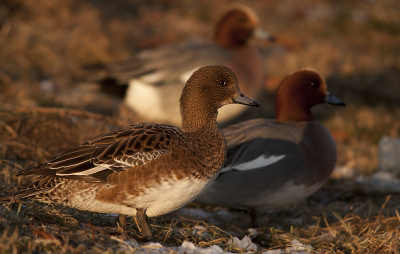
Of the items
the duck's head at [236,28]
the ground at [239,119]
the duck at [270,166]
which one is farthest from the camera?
the duck's head at [236,28]

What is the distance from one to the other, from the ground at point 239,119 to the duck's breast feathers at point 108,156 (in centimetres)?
27

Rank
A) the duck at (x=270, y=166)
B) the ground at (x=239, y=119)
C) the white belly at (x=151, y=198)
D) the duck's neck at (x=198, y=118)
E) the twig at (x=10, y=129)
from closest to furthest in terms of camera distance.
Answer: the white belly at (x=151, y=198) < the ground at (x=239, y=119) < the duck's neck at (x=198, y=118) < the duck at (x=270, y=166) < the twig at (x=10, y=129)

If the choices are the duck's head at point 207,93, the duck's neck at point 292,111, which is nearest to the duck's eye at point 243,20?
the duck's neck at point 292,111

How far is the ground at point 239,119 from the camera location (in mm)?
2725

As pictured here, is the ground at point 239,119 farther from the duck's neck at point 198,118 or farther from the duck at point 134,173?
the duck's neck at point 198,118

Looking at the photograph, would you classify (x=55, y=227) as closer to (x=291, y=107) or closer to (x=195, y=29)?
(x=291, y=107)

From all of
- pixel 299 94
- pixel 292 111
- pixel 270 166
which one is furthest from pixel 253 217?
pixel 299 94

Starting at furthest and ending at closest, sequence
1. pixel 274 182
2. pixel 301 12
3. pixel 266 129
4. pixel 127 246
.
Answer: pixel 301 12 < pixel 266 129 < pixel 274 182 < pixel 127 246

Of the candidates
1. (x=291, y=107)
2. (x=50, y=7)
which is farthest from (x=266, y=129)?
(x=50, y=7)

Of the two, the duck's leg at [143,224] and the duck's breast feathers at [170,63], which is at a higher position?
the duck's breast feathers at [170,63]

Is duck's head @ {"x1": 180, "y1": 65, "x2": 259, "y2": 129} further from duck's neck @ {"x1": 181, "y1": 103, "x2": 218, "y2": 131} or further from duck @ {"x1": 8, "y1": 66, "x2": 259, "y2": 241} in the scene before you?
duck @ {"x1": 8, "y1": 66, "x2": 259, "y2": 241}

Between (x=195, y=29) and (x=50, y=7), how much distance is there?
9.26 feet

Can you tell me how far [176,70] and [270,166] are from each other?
260 centimetres

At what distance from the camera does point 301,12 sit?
10000 millimetres
